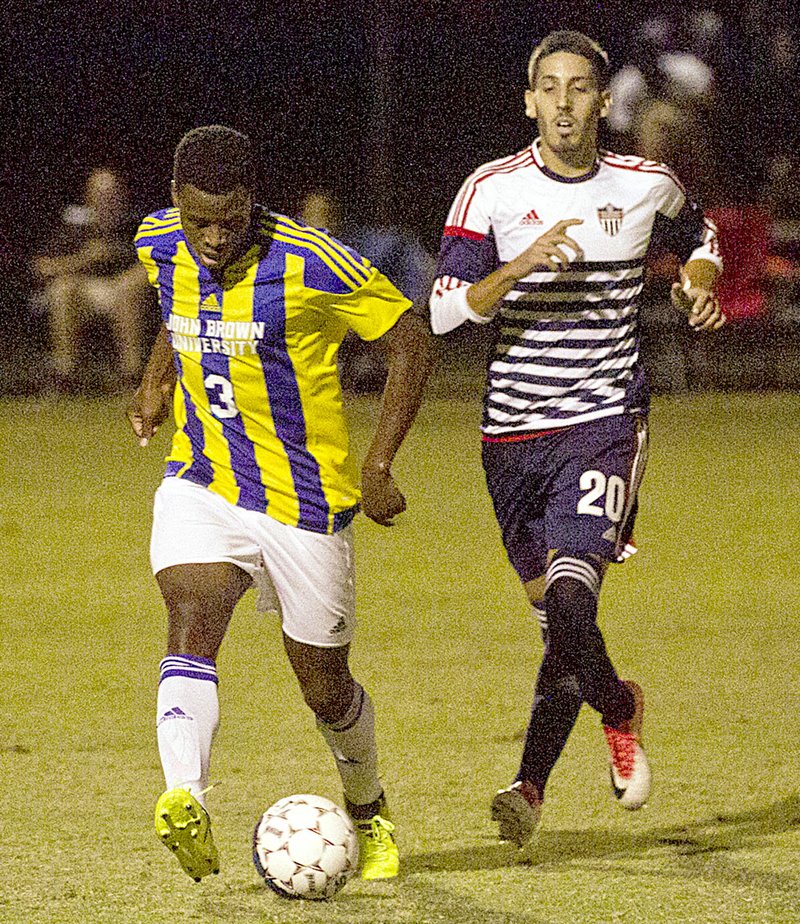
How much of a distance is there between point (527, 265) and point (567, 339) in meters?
0.34

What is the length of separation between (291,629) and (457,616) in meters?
3.47

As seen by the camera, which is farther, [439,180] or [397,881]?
[439,180]

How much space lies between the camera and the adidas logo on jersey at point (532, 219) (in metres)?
5.62

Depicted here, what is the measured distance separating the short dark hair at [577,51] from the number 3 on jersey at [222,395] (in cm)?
139

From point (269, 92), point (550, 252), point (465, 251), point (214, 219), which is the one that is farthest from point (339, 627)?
point (269, 92)

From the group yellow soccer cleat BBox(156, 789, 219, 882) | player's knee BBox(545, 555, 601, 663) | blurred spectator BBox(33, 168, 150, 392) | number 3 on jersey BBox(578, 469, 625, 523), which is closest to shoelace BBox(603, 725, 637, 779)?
player's knee BBox(545, 555, 601, 663)

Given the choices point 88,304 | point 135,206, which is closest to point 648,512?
point 88,304

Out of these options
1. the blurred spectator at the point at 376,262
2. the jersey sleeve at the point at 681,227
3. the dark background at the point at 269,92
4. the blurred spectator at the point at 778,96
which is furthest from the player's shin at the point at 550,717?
the dark background at the point at 269,92

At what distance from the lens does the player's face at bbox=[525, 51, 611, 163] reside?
5566 millimetres

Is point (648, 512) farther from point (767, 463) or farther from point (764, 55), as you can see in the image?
point (764, 55)

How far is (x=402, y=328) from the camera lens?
198 inches

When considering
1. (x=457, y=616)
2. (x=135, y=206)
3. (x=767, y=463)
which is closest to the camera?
(x=457, y=616)

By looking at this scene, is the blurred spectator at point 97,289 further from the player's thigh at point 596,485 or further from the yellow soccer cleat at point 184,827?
the yellow soccer cleat at point 184,827

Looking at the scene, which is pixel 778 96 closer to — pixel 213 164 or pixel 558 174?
pixel 558 174
